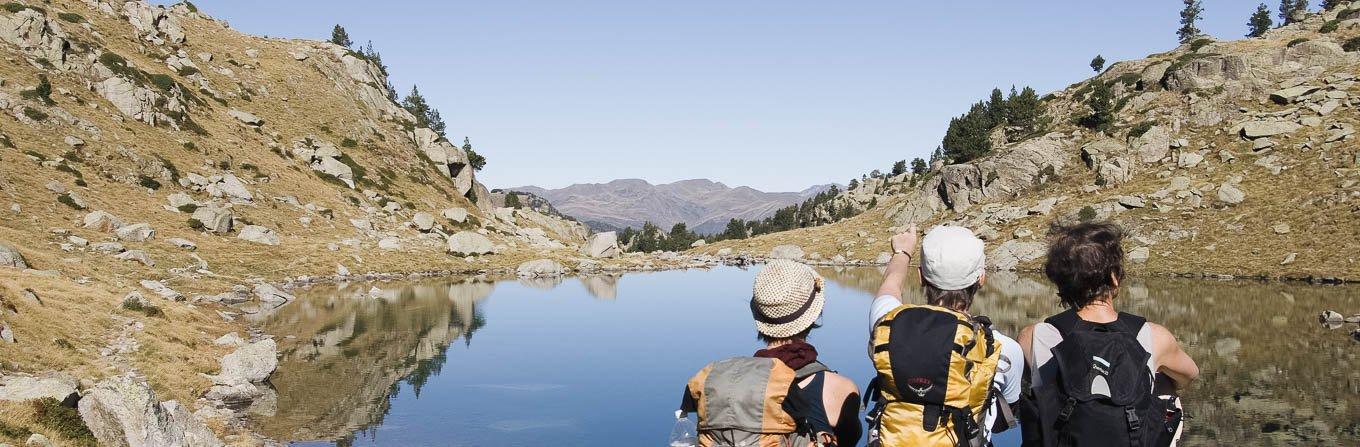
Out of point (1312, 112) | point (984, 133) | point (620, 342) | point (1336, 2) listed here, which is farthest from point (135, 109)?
point (1336, 2)

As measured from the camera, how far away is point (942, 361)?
5.20 meters

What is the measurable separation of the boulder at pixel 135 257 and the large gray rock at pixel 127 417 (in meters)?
35.9

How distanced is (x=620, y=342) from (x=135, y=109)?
66.2 metres

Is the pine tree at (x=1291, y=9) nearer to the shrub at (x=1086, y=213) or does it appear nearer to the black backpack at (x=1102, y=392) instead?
the shrub at (x=1086, y=213)

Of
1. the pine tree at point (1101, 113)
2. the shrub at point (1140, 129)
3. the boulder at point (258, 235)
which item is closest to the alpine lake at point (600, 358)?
the boulder at point (258, 235)

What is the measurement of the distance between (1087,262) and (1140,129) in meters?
115

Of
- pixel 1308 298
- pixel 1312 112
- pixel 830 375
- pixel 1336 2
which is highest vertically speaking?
pixel 1336 2

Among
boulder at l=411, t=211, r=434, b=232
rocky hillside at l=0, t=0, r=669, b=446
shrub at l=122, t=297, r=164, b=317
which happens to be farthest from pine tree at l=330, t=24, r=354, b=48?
shrub at l=122, t=297, r=164, b=317

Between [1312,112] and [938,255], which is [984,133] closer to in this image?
[1312,112]

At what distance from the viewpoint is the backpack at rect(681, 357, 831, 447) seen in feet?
17.6

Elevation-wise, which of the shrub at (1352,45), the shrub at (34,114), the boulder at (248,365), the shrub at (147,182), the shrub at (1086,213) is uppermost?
the shrub at (1352,45)

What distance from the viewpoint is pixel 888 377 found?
5.39 meters

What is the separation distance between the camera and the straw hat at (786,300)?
550 cm

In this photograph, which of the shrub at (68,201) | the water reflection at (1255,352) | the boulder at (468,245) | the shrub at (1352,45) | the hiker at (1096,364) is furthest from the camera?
the shrub at (1352,45)
